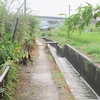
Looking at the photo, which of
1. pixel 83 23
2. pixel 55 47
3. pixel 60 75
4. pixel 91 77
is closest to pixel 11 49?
pixel 83 23

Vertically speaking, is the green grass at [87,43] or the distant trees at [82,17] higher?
the distant trees at [82,17]

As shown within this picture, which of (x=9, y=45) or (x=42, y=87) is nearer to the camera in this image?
(x=9, y=45)

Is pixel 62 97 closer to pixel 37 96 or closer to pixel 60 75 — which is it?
pixel 37 96

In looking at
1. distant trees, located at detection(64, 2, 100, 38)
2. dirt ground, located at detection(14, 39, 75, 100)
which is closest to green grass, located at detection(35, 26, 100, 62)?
distant trees, located at detection(64, 2, 100, 38)

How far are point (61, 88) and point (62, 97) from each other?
0.65 metres

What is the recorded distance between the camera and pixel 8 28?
737 cm

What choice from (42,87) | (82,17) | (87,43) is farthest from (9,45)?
(87,43)

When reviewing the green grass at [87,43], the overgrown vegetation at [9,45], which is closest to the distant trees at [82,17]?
the green grass at [87,43]

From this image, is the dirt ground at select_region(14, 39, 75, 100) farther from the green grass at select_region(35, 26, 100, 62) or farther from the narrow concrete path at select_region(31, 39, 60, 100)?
the green grass at select_region(35, 26, 100, 62)

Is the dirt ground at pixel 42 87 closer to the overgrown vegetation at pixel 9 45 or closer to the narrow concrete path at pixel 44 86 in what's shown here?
the narrow concrete path at pixel 44 86

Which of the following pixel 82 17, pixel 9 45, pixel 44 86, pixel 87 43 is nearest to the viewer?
pixel 9 45

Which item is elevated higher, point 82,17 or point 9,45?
point 82,17

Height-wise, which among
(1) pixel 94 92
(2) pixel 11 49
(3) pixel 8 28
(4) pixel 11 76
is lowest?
(1) pixel 94 92

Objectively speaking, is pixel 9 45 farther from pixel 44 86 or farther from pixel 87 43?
pixel 87 43
